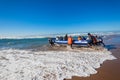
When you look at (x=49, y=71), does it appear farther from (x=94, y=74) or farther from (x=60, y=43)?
(x=60, y=43)

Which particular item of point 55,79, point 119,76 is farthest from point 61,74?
point 119,76

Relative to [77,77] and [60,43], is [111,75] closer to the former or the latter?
[77,77]

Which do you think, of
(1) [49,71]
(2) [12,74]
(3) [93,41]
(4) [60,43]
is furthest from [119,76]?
(4) [60,43]

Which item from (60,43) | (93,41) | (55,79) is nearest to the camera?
(55,79)

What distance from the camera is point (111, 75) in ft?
19.4

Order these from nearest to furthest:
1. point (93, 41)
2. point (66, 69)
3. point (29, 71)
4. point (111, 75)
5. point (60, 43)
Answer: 1. point (111, 75)
2. point (29, 71)
3. point (66, 69)
4. point (93, 41)
5. point (60, 43)

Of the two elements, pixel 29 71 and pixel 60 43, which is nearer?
pixel 29 71

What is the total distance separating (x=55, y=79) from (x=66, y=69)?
51.9 inches

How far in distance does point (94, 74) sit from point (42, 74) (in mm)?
2357

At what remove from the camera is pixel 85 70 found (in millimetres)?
6684

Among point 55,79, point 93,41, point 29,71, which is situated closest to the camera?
point 55,79

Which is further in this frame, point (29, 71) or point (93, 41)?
point (93, 41)

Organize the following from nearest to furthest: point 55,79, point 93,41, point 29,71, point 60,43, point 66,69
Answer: point 55,79, point 29,71, point 66,69, point 93,41, point 60,43

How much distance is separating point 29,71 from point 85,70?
108 inches
